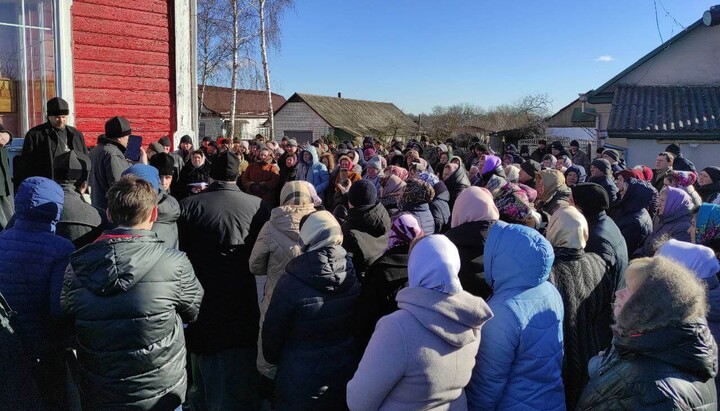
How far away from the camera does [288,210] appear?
3834 millimetres

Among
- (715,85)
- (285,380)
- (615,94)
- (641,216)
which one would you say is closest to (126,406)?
(285,380)

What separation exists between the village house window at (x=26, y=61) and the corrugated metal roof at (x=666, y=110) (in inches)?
419

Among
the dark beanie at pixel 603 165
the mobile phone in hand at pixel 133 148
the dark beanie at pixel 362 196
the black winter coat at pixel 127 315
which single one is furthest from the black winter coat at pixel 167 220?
the dark beanie at pixel 603 165

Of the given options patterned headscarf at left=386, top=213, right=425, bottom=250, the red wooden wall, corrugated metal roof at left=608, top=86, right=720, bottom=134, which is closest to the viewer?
patterned headscarf at left=386, top=213, right=425, bottom=250

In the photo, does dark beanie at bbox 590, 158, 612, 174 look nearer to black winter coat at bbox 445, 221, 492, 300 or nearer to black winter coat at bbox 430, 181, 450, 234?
black winter coat at bbox 430, 181, 450, 234

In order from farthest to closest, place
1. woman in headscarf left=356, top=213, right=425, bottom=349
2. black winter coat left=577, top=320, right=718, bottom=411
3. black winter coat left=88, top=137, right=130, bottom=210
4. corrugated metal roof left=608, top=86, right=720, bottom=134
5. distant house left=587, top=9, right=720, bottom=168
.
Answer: corrugated metal roof left=608, top=86, right=720, bottom=134
distant house left=587, top=9, right=720, bottom=168
black winter coat left=88, top=137, right=130, bottom=210
woman in headscarf left=356, top=213, right=425, bottom=349
black winter coat left=577, top=320, right=718, bottom=411

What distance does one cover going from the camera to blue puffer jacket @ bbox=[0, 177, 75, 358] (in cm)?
302

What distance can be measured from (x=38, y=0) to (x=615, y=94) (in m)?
12.2

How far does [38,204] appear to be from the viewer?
3.09 m

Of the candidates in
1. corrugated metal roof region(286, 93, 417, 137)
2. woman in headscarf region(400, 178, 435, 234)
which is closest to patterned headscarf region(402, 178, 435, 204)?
woman in headscarf region(400, 178, 435, 234)

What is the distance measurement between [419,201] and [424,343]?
2996mm

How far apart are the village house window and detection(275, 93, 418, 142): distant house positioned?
113ft

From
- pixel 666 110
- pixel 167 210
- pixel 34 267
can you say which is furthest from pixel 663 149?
pixel 34 267

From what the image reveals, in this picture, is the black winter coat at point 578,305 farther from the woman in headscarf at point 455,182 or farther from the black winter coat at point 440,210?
the woman in headscarf at point 455,182
